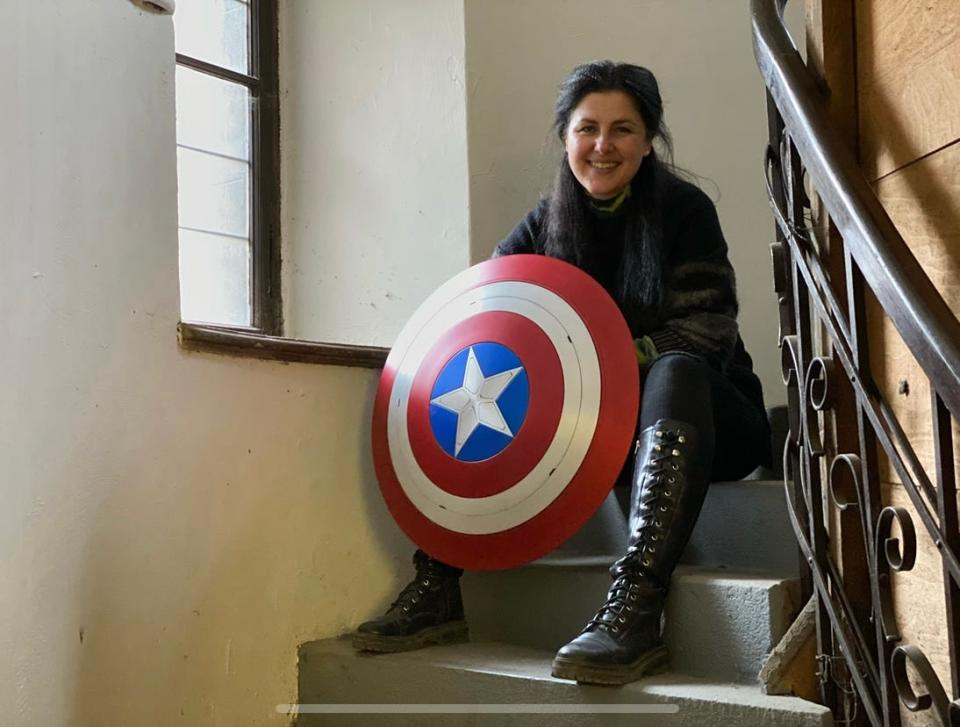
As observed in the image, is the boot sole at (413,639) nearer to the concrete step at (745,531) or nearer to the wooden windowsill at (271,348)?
the concrete step at (745,531)

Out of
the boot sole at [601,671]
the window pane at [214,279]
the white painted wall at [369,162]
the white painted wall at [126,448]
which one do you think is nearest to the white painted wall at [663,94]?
the white painted wall at [369,162]

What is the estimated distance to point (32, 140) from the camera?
74.7 inches

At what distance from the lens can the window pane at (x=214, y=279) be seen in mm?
2939

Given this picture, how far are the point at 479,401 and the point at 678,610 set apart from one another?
0.54 meters

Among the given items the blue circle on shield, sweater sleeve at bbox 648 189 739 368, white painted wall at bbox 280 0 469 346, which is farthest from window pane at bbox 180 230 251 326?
sweater sleeve at bbox 648 189 739 368

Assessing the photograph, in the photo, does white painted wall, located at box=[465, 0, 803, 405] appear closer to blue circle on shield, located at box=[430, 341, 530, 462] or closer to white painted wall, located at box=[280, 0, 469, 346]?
white painted wall, located at box=[280, 0, 469, 346]

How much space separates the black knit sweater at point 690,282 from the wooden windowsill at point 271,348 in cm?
43

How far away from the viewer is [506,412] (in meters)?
2.14

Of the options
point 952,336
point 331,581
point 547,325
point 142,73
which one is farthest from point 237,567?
point 952,336

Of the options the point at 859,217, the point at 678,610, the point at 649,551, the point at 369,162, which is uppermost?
the point at 369,162

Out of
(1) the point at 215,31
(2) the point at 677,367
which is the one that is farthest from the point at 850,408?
(1) the point at 215,31

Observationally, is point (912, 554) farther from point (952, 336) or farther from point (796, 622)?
point (796, 622)

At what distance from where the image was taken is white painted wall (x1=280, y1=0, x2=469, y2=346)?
2.93m

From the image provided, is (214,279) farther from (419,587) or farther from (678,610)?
(678,610)
